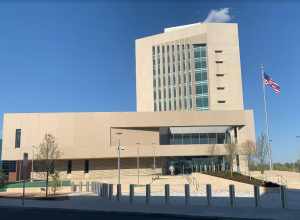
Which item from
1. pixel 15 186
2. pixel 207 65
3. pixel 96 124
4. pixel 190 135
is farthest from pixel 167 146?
pixel 15 186

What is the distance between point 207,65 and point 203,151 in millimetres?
26960

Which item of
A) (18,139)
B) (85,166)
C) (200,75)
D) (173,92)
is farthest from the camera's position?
(173,92)

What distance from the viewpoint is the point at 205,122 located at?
2928 inches

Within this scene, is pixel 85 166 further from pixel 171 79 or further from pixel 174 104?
pixel 171 79

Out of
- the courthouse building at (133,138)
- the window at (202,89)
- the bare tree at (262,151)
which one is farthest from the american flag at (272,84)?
the window at (202,89)

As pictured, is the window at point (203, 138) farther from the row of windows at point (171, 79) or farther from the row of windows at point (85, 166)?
Result: the row of windows at point (85, 166)

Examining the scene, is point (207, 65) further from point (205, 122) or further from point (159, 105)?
point (205, 122)

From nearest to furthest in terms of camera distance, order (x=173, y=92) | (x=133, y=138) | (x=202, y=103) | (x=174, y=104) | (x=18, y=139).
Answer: (x=18, y=139) → (x=133, y=138) → (x=202, y=103) → (x=174, y=104) → (x=173, y=92)

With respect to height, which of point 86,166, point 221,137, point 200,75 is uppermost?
point 200,75

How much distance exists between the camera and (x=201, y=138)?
76125mm

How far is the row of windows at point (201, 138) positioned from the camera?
7600 centimetres

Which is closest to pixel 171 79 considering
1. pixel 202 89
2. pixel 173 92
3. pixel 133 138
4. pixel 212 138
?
pixel 173 92

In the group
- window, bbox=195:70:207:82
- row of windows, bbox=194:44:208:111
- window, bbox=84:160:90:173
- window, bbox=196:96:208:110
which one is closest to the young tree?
window, bbox=84:160:90:173

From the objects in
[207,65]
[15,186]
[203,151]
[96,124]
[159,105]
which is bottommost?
[15,186]
